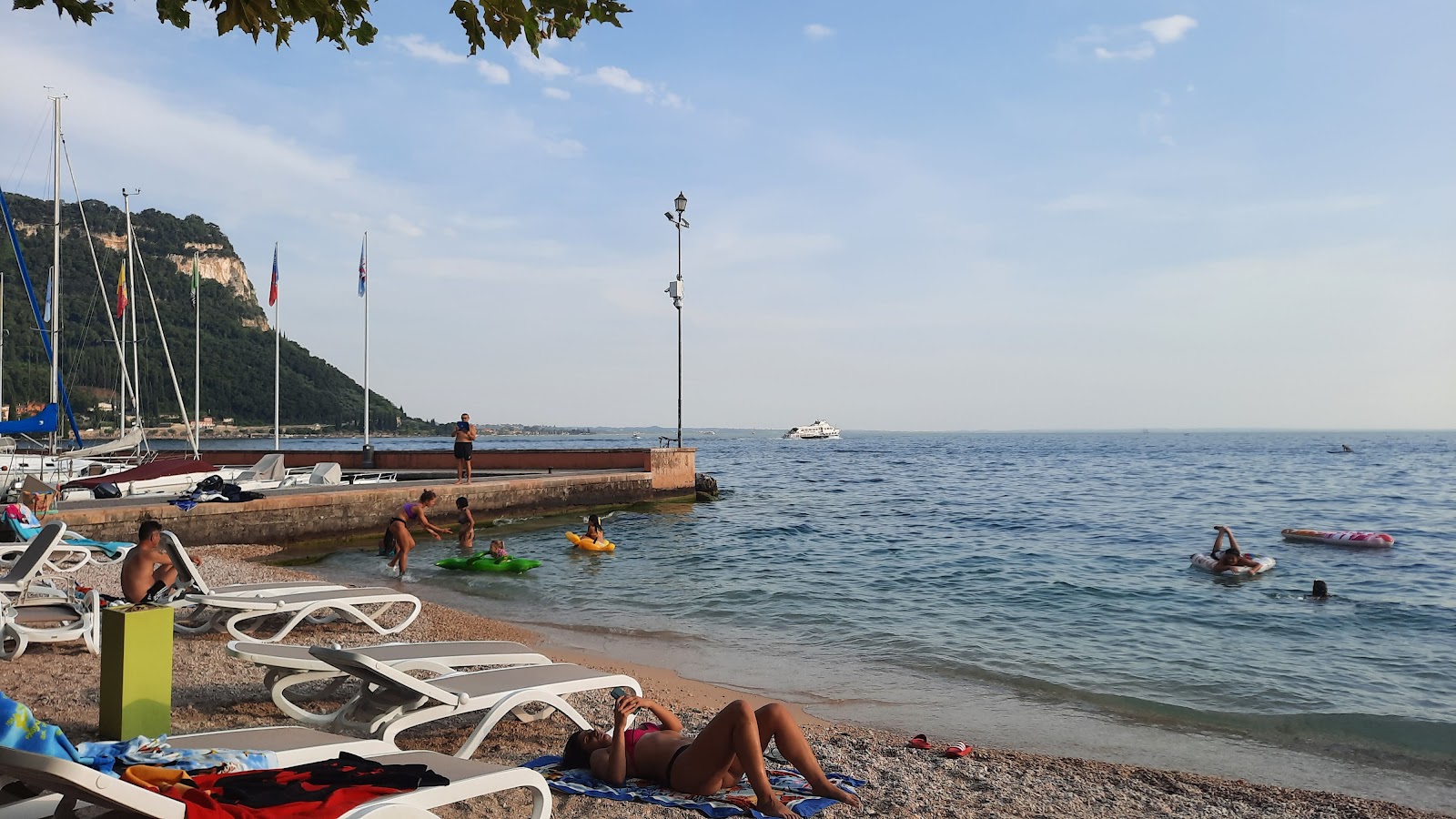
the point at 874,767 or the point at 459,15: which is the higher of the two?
the point at 459,15

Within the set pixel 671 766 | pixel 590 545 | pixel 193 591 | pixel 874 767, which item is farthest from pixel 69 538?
pixel 874 767

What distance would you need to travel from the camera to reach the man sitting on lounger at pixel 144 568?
8266mm

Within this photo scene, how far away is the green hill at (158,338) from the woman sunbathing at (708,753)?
161ft

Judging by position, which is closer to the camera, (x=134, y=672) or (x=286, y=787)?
(x=286, y=787)

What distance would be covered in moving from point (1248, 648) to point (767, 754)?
8.35 meters

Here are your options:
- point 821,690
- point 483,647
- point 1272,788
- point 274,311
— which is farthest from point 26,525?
point 274,311

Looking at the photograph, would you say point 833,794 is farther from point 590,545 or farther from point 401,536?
point 590,545

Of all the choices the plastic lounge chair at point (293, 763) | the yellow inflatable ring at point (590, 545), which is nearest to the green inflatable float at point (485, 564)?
the yellow inflatable ring at point (590, 545)

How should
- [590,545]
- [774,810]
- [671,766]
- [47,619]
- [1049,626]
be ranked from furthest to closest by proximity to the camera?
1. [590,545]
2. [1049,626]
3. [47,619]
4. [671,766]
5. [774,810]

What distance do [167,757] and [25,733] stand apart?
22.6 inches

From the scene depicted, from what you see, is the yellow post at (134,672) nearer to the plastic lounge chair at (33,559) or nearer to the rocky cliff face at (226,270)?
the plastic lounge chair at (33,559)

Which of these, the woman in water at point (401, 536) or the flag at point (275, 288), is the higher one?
the flag at point (275, 288)

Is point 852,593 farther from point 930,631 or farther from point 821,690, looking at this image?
point 821,690

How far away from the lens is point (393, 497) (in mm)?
21156
